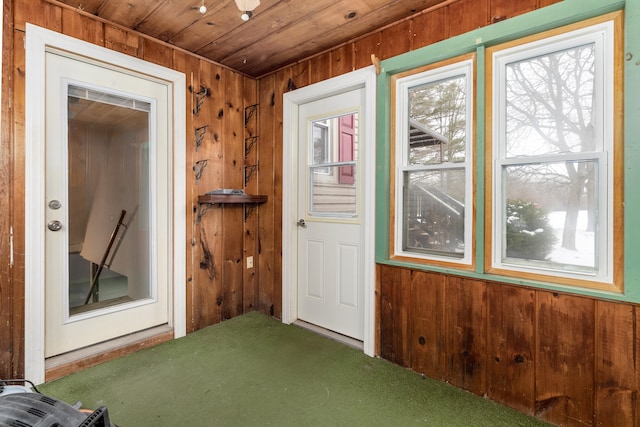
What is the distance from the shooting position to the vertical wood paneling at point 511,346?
5.51ft

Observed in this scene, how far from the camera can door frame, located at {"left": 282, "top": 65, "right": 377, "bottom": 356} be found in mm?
2268

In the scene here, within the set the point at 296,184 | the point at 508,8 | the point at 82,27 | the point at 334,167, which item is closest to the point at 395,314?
the point at 334,167

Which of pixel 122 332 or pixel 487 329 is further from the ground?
pixel 487 329

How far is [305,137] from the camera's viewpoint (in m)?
2.81

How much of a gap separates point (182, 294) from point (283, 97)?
189cm

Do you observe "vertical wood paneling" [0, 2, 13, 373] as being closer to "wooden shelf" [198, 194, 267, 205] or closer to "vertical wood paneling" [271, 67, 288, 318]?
"wooden shelf" [198, 194, 267, 205]

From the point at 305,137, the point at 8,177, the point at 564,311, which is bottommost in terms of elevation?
the point at 564,311

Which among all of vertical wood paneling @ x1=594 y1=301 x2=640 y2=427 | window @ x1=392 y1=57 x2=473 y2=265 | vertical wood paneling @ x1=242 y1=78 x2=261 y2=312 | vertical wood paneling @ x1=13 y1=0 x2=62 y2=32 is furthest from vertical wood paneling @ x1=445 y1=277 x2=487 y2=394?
vertical wood paneling @ x1=13 y1=0 x2=62 y2=32

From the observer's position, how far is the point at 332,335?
2615 millimetres

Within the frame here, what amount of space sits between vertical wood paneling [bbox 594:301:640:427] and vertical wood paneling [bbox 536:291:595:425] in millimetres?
30

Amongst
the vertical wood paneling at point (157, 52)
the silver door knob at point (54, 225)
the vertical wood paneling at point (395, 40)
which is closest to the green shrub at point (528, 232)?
the vertical wood paneling at point (395, 40)

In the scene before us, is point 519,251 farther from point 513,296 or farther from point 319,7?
point 319,7

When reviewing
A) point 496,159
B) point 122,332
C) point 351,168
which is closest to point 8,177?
point 122,332

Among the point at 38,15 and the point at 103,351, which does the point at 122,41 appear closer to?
the point at 38,15
